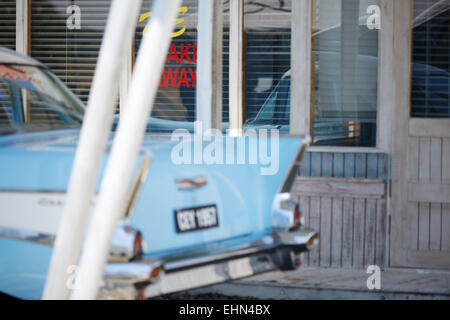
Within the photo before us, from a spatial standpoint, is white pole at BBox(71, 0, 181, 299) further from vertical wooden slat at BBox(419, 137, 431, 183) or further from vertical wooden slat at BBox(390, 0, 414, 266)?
vertical wooden slat at BBox(419, 137, 431, 183)

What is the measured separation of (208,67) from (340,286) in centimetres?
227

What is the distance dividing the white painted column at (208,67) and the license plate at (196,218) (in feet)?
6.15

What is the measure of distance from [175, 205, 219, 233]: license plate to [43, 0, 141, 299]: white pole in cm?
70

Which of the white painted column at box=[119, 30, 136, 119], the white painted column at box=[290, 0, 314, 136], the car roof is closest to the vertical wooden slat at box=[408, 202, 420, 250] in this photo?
the white painted column at box=[290, 0, 314, 136]

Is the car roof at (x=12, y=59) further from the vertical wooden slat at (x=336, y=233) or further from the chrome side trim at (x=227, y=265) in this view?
the vertical wooden slat at (x=336, y=233)

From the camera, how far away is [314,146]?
Result: 6.07 metres

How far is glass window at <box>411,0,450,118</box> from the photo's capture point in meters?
5.83

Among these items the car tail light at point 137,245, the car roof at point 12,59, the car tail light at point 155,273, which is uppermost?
the car roof at point 12,59

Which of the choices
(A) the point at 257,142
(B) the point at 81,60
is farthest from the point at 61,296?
(B) the point at 81,60

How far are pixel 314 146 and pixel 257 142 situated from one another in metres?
2.59

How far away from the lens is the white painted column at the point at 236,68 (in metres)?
6.14

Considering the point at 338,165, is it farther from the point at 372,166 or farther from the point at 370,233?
Answer: the point at 370,233

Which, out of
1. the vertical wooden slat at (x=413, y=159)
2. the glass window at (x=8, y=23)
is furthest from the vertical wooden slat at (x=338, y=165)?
the glass window at (x=8, y=23)
